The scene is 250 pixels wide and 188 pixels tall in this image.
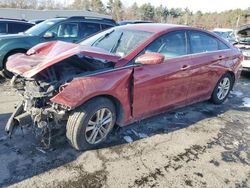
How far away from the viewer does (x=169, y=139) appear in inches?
165

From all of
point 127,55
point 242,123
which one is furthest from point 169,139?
point 242,123

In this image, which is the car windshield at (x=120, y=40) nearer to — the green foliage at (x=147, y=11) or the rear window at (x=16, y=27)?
the rear window at (x=16, y=27)

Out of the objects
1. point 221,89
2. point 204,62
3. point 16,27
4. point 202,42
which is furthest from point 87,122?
point 16,27

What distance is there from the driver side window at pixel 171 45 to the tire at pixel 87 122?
42.2 inches

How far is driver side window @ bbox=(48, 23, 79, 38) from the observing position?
26.6 feet

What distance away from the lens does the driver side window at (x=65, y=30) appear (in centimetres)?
810

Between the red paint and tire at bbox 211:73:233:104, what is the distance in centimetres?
33

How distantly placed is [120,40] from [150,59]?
824mm

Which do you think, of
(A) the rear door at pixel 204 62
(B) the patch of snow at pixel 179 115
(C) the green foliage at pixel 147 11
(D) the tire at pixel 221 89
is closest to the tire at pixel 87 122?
(B) the patch of snow at pixel 179 115

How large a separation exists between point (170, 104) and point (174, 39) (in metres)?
1.08

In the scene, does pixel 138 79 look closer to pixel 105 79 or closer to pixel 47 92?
pixel 105 79

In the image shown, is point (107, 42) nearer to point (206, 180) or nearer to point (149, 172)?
point (149, 172)

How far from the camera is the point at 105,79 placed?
11.5 ft

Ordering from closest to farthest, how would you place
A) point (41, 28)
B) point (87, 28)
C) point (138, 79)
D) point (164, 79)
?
point (138, 79), point (164, 79), point (41, 28), point (87, 28)
